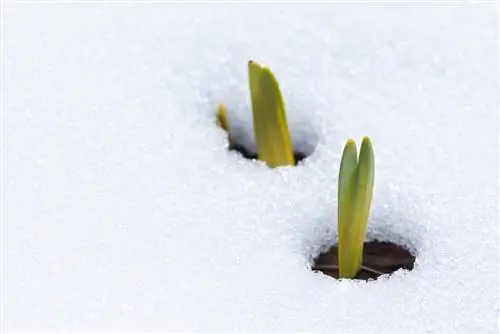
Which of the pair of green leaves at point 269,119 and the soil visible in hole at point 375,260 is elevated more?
the pair of green leaves at point 269,119

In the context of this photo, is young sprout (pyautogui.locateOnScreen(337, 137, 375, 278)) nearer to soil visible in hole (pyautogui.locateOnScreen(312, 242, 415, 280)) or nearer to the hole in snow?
soil visible in hole (pyautogui.locateOnScreen(312, 242, 415, 280))

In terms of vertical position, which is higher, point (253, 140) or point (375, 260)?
point (253, 140)

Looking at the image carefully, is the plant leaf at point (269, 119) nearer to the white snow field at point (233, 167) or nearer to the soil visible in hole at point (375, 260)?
the white snow field at point (233, 167)

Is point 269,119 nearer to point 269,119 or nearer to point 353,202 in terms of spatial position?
point 269,119

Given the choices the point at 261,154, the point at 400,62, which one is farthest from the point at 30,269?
the point at 400,62

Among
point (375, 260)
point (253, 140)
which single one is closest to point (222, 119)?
point (253, 140)

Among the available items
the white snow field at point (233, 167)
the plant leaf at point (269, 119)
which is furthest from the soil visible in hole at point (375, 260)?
the plant leaf at point (269, 119)

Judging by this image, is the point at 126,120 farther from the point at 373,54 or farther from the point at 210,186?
the point at 373,54
